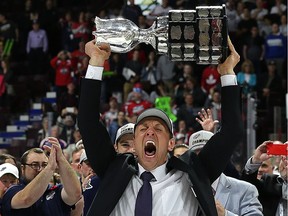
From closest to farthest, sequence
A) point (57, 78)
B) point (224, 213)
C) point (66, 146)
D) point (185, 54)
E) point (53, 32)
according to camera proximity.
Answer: point (185, 54) → point (224, 213) → point (66, 146) → point (57, 78) → point (53, 32)

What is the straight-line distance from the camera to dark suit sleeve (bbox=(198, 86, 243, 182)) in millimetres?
5297

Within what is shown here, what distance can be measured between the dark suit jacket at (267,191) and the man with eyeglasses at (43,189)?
1.56m

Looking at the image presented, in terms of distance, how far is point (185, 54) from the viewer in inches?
202

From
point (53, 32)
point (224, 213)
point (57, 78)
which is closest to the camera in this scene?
point (224, 213)

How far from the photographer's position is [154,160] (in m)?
5.25

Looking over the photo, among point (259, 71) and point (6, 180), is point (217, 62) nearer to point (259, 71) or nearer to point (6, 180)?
point (6, 180)

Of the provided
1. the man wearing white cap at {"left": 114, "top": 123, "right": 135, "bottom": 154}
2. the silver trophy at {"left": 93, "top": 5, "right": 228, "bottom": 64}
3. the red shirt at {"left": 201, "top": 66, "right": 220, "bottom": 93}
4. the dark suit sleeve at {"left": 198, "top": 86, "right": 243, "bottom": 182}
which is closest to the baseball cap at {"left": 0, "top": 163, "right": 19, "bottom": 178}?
the man wearing white cap at {"left": 114, "top": 123, "right": 135, "bottom": 154}

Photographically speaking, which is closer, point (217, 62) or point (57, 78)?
point (217, 62)

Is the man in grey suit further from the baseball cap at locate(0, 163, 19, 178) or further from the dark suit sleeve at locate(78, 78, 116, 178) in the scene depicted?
the baseball cap at locate(0, 163, 19, 178)

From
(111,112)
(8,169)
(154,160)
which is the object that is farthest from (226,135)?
(111,112)

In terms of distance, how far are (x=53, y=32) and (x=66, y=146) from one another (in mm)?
8494

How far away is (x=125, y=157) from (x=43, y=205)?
1.52 meters

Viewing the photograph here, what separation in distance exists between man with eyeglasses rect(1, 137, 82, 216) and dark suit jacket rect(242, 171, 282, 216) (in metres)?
1.56

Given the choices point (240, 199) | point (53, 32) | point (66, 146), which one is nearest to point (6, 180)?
point (240, 199)
